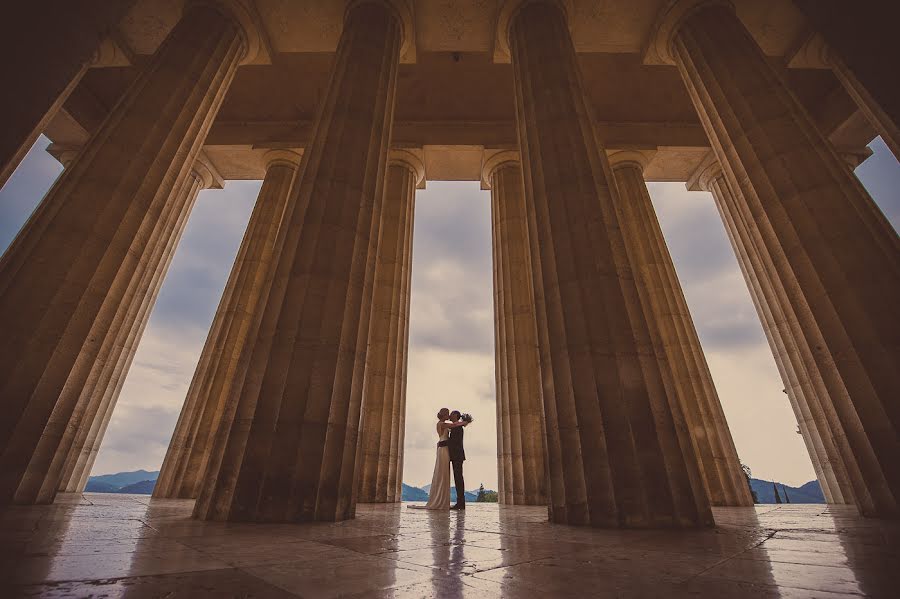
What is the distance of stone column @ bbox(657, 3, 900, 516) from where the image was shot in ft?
24.1

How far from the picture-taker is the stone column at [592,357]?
606cm

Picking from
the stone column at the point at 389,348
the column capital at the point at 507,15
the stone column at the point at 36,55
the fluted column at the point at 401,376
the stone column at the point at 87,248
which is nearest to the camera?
the stone column at the point at 36,55

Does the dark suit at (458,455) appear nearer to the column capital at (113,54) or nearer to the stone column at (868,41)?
the stone column at (868,41)

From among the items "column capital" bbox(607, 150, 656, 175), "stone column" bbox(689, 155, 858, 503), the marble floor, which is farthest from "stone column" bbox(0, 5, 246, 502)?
"column capital" bbox(607, 150, 656, 175)

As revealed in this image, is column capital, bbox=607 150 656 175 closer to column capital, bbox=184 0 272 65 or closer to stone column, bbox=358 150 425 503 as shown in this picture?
stone column, bbox=358 150 425 503

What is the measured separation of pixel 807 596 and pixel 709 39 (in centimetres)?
1532

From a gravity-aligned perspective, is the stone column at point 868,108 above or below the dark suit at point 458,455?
above

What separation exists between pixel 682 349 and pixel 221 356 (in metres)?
18.9

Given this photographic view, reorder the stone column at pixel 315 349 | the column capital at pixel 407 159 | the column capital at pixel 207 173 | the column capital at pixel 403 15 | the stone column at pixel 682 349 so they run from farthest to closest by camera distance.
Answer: the column capital at pixel 207 173, the column capital at pixel 407 159, the stone column at pixel 682 349, the column capital at pixel 403 15, the stone column at pixel 315 349

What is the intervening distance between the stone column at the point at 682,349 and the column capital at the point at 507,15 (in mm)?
6421

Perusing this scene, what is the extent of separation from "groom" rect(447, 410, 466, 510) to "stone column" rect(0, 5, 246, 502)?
28.4ft

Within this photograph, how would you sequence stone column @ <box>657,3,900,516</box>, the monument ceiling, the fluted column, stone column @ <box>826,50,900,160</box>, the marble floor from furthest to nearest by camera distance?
the monument ceiling < the fluted column < stone column @ <box>826,50,900,160</box> < stone column @ <box>657,3,900,516</box> < the marble floor

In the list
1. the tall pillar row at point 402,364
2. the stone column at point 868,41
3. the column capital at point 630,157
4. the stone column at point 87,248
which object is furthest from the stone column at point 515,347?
the stone column at point 87,248

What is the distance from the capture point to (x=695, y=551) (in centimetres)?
389
